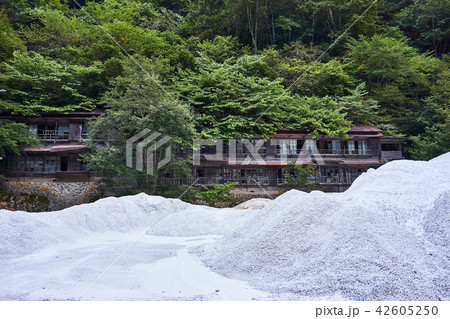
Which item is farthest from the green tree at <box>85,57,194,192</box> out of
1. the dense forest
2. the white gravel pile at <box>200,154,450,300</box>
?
the white gravel pile at <box>200,154,450,300</box>

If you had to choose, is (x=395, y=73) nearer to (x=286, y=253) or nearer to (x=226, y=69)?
(x=226, y=69)

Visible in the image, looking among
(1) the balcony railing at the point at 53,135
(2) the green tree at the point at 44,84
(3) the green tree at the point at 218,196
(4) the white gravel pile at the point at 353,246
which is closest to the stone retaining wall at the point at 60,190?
(1) the balcony railing at the point at 53,135

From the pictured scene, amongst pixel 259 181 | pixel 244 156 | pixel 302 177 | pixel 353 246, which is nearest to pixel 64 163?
pixel 244 156

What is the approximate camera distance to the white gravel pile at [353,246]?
538cm

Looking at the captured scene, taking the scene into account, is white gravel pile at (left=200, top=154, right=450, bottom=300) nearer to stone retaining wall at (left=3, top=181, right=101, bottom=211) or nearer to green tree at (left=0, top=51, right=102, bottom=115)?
stone retaining wall at (left=3, top=181, right=101, bottom=211)

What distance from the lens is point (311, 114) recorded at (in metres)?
24.7

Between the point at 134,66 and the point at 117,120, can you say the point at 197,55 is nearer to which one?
the point at 134,66

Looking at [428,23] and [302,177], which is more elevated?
[428,23]

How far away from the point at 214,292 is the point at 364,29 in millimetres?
33849

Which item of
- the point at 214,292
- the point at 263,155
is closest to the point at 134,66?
the point at 263,155

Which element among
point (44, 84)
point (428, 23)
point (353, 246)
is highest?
point (428, 23)

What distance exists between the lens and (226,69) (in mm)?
25141

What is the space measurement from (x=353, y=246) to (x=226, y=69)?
68.6 feet

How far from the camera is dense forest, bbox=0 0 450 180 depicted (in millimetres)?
20266
